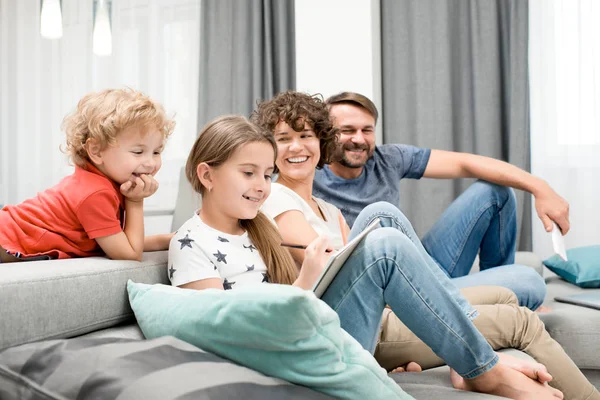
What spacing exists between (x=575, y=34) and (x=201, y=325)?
10.1ft

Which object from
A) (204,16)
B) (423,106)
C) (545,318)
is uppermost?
(204,16)

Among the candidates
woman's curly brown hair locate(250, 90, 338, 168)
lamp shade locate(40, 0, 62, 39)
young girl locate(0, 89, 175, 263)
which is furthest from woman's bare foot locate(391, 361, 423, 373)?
lamp shade locate(40, 0, 62, 39)

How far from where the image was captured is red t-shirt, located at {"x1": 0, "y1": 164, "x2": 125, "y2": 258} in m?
1.33

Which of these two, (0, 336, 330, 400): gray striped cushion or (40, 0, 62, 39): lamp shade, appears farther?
(40, 0, 62, 39): lamp shade

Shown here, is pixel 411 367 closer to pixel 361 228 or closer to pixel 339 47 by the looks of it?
pixel 361 228

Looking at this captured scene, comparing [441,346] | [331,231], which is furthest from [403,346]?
[331,231]

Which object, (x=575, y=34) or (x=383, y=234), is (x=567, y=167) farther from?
(x=383, y=234)

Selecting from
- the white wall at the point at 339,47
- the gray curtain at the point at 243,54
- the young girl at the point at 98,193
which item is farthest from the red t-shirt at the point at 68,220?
the gray curtain at the point at 243,54

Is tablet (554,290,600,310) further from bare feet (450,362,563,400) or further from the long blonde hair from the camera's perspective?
the long blonde hair

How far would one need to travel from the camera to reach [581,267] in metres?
2.48

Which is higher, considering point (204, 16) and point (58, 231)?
point (204, 16)

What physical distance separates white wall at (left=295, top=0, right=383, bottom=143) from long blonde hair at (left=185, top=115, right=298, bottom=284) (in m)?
2.12

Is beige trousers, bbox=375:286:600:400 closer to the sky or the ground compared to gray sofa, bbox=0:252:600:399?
closer to the ground

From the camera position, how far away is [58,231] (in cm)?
137
